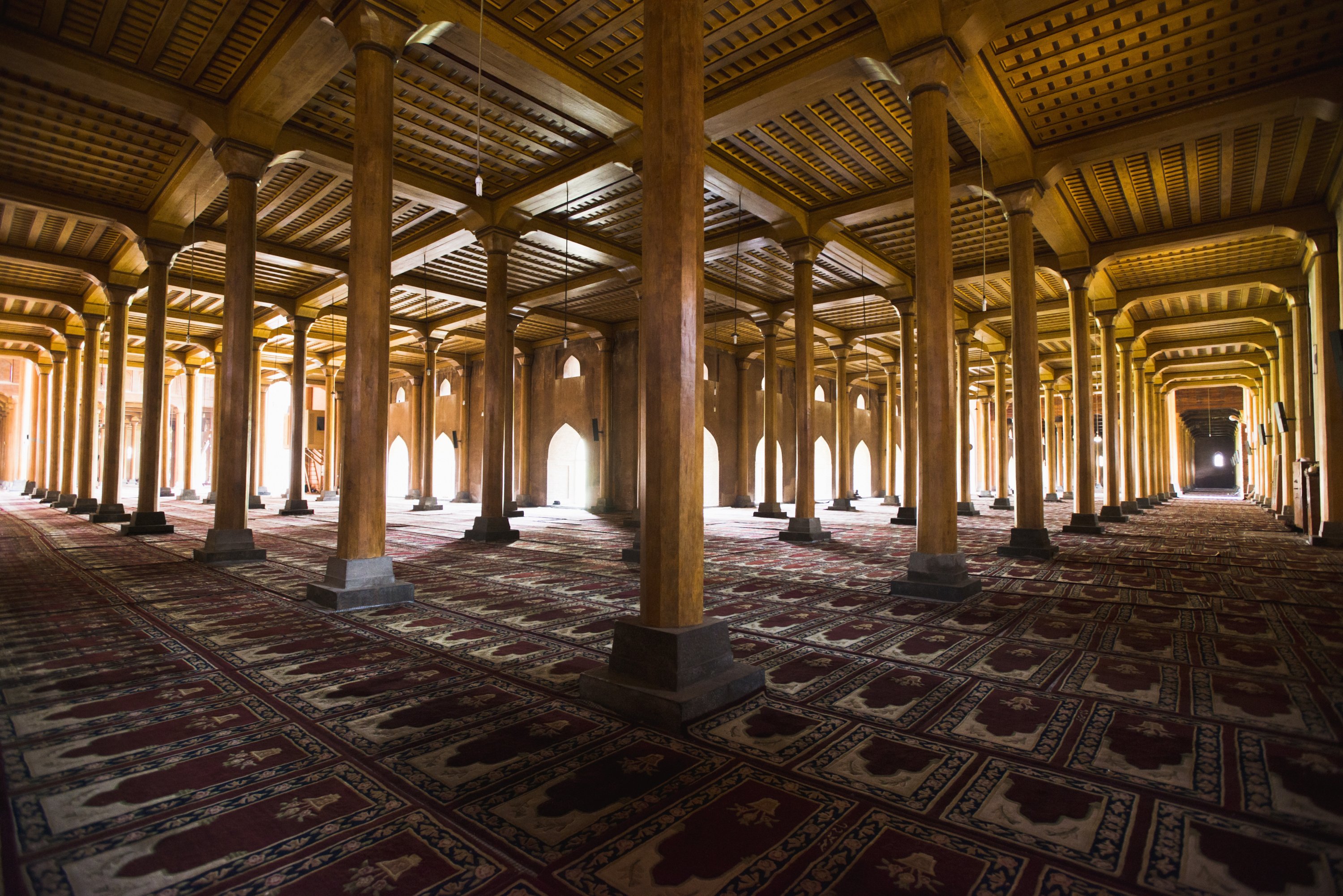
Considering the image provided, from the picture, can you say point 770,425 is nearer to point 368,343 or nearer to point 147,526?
point 368,343

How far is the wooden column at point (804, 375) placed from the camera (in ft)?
33.0

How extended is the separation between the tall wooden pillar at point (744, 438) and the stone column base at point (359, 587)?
45.8 feet

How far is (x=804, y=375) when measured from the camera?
10.3 metres

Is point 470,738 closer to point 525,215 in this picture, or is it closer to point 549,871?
point 549,871

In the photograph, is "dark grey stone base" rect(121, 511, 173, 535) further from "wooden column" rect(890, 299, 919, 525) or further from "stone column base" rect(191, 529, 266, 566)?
"wooden column" rect(890, 299, 919, 525)

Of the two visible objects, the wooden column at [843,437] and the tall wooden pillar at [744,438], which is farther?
the tall wooden pillar at [744,438]

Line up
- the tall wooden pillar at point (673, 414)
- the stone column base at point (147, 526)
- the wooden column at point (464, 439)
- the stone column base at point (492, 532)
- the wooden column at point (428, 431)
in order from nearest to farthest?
the tall wooden pillar at point (673, 414) < the stone column base at point (492, 532) < the stone column base at point (147, 526) < the wooden column at point (428, 431) < the wooden column at point (464, 439)

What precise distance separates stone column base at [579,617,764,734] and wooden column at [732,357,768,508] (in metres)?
15.5

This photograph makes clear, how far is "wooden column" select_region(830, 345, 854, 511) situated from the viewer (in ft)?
56.7

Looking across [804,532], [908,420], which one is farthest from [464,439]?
[804,532]

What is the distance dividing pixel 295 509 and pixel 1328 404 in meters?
18.7

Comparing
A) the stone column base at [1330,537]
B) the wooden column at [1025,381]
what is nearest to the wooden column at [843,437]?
the wooden column at [1025,381]

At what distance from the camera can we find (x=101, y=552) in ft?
26.4

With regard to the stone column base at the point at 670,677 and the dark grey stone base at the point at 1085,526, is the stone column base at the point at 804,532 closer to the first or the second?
the dark grey stone base at the point at 1085,526
